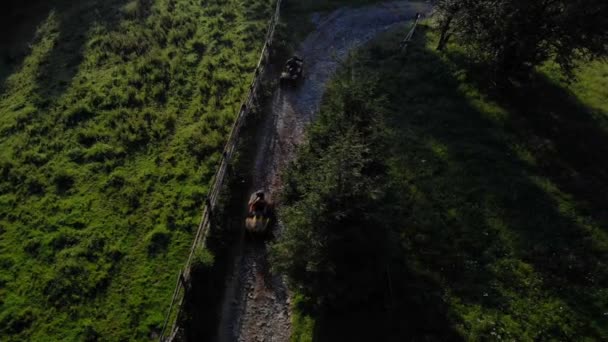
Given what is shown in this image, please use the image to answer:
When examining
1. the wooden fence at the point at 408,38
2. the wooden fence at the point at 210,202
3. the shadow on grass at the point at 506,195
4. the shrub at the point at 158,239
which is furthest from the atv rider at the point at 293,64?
the shrub at the point at 158,239

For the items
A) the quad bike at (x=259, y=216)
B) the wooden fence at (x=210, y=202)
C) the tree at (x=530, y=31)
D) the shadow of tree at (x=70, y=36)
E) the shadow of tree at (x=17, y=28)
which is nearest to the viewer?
the wooden fence at (x=210, y=202)

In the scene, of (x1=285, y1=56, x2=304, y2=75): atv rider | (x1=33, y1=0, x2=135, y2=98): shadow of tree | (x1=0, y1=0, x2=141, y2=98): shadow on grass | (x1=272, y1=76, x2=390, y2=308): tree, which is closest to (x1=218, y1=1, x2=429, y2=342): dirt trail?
(x1=285, y1=56, x2=304, y2=75): atv rider

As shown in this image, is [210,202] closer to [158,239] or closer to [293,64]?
[158,239]

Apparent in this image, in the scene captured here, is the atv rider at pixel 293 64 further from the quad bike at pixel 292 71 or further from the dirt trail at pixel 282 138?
the dirt trail at pixel 282 138

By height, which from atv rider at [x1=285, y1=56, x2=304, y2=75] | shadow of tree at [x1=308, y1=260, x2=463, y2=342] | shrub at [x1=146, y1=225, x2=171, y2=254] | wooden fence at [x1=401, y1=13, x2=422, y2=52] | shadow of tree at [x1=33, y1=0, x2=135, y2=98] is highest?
shadow of tree at [x1=33, y1=0, x2=135, y2=98]

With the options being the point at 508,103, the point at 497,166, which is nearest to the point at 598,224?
the point at 497,166

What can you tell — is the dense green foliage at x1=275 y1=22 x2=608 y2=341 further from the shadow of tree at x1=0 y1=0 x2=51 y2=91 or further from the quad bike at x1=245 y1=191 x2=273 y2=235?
the shadow of tree at x1=0 y1=0 x2=51 y2=91

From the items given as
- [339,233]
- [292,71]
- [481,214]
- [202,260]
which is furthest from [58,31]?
[481,214]
